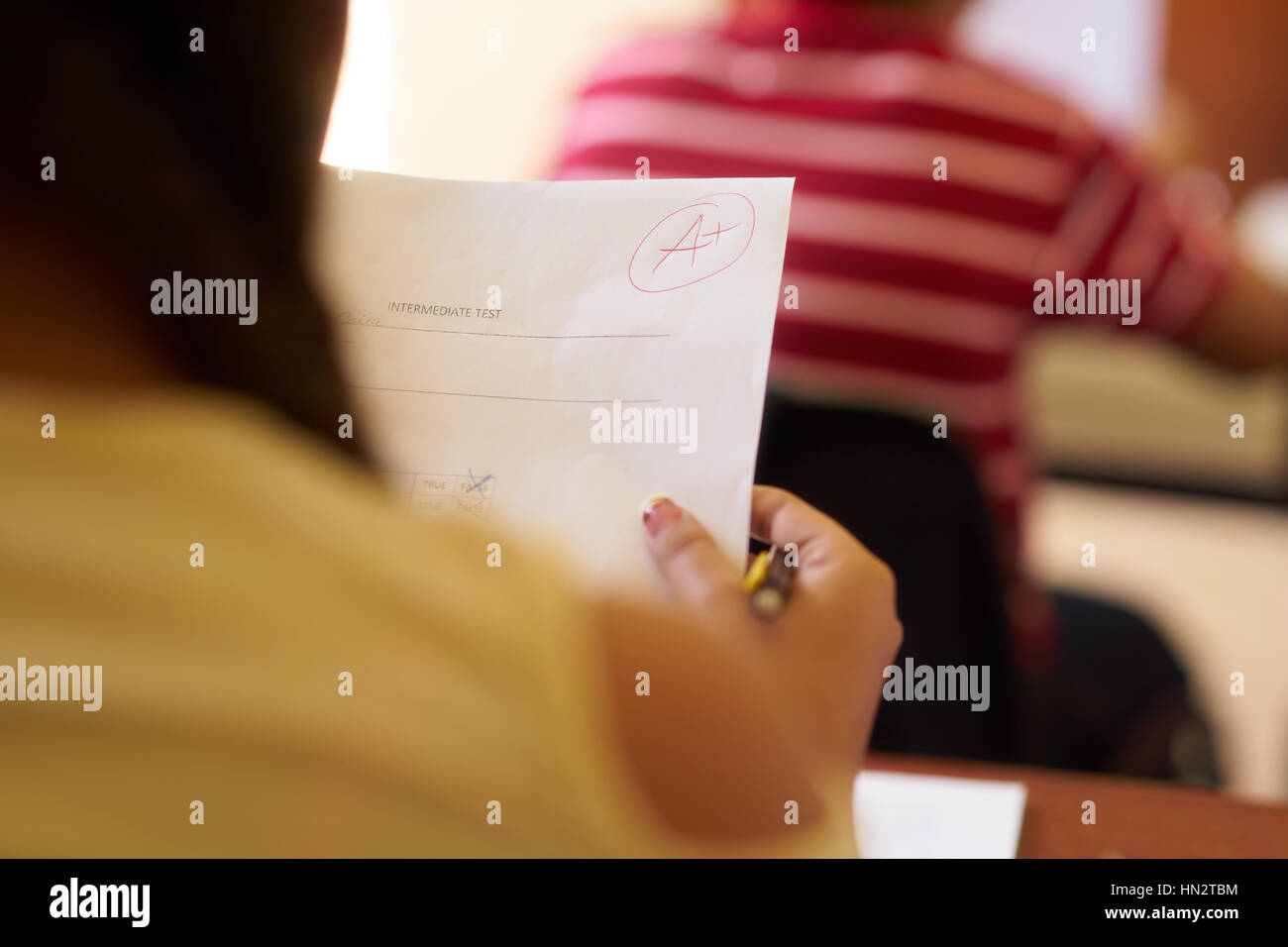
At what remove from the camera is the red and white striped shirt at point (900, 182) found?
0.65 metres

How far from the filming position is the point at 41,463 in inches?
9.2

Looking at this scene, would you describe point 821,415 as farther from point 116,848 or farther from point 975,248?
point 116,848

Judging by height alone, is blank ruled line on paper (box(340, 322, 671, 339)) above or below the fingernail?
above

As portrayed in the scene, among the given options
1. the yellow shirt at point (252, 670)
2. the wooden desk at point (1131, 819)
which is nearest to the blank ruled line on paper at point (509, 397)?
the yellow shirt at point (252, 670)

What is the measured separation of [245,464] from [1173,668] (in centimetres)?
85

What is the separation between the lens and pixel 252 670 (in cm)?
23

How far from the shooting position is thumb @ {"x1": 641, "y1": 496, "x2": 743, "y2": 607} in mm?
358

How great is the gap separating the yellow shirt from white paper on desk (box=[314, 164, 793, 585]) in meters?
0.12

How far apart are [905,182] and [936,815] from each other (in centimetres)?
36
